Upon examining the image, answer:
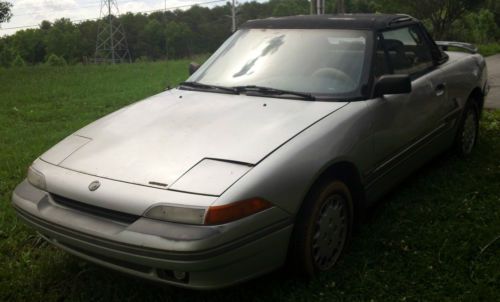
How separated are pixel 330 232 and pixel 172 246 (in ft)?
3.63

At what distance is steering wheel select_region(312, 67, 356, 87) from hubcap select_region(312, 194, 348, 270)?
0.87 metres

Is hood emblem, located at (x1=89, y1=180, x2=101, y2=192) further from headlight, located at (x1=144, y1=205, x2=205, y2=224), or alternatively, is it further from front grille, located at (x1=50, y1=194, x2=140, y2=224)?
headlight, located at (x1=144, y1=205, x2=205, y2=224)

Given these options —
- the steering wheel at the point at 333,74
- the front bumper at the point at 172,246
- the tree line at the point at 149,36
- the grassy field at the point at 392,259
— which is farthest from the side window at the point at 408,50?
the tree line at the point at 149,36

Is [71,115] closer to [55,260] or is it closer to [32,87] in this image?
[32,87]

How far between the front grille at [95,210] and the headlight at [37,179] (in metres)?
0.10

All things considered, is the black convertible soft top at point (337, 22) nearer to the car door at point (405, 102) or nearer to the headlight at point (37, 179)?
the car door at point (405, 102)

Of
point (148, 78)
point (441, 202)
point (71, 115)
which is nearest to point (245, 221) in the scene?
point (441, 202)

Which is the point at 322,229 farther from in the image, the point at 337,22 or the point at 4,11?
the point at 4,11

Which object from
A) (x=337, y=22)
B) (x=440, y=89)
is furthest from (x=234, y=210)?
(x=440, y=89)

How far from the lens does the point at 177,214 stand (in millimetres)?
2357

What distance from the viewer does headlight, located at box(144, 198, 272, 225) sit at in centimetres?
233

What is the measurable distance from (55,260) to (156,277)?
3.86 ft

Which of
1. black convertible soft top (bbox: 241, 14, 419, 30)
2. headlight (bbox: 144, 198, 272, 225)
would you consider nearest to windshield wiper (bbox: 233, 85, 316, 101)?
black convertible soft top (bbox: 241, 14, 419, 30)

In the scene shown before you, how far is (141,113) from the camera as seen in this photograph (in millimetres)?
3439
